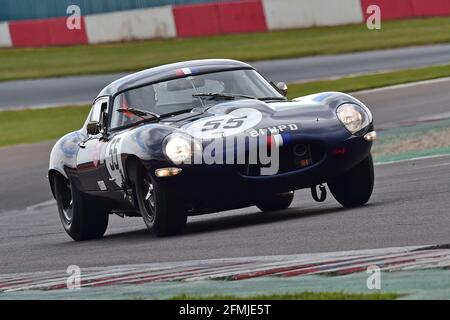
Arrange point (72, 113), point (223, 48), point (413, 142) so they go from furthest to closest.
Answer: point (223, 48)
point (72, 113)
point (413, 142)

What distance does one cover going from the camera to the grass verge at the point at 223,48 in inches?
1225

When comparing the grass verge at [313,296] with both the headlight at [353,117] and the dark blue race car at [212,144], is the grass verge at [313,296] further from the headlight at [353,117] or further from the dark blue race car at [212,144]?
the headlight at [353,117]

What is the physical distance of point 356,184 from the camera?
995 cm

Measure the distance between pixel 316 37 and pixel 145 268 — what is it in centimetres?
2705

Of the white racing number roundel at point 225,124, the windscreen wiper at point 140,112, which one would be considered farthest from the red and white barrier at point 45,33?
the white racing number roundel at point 225,124

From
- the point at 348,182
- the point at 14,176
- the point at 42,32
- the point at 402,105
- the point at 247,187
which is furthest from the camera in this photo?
the point at 42,32

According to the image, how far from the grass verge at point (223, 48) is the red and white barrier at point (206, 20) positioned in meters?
0.34

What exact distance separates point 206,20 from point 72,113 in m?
12.4

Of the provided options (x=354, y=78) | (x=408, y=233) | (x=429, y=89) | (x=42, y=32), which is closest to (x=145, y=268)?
(x=408, y=233)

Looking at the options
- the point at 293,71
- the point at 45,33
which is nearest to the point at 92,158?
the point at 293,71

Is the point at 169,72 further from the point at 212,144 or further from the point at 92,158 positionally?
the point at 212,144

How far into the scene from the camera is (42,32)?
129 ft

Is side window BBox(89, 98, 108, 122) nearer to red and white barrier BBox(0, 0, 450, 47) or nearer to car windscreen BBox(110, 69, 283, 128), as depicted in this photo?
car windscreen BBox(110, 69, 283, 128)

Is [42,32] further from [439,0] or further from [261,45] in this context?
[439,0]
